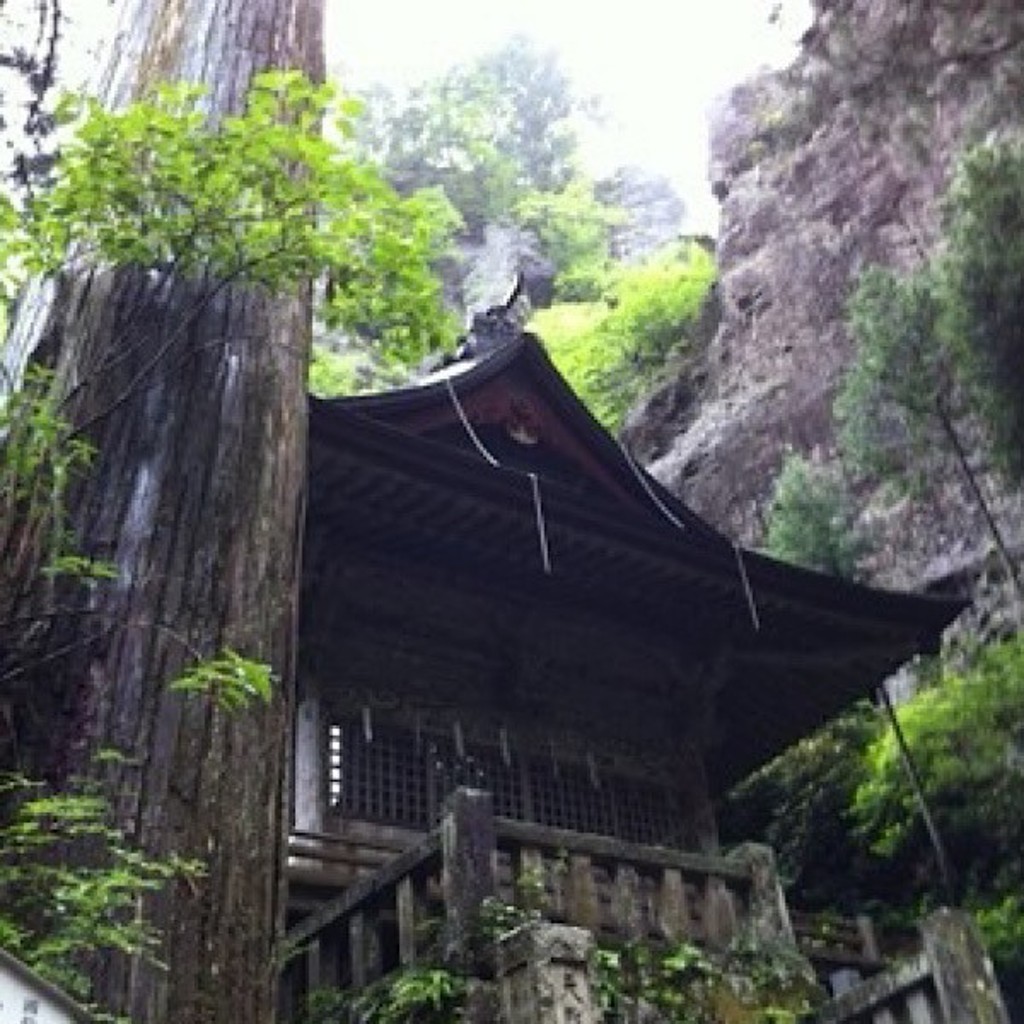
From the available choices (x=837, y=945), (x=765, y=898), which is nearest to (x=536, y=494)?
(x=765, y=898)

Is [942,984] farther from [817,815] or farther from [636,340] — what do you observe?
[636,340]

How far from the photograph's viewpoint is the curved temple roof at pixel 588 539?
9648mm

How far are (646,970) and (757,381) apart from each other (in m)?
15.4

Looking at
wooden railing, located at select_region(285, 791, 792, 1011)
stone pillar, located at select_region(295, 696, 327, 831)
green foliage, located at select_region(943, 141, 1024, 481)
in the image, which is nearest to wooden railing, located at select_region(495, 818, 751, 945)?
→ wooden railing, located at select_region(285, 791, 792, 1011)

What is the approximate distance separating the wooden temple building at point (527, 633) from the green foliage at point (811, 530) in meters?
3.90

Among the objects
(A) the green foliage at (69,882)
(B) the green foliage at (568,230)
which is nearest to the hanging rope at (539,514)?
(A) the green foliage at (69,882)

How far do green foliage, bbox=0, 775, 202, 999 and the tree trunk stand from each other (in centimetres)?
6

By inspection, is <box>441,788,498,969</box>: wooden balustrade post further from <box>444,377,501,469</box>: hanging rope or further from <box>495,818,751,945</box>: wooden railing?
<box>444,377,501,469</box>: hanging rope

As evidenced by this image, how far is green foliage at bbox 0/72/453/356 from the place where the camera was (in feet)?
11.7

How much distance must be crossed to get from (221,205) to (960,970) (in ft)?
17.9

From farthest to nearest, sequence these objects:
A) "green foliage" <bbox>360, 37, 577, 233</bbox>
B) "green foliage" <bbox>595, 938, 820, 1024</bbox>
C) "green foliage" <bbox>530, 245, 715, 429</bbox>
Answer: "green foliage" <bbox>360, 37, 577, 233</bbox> → "green foliage" <bbox>530, 245, 715, 429</bbox> → "green foliage" <bbox>595, 938, 820, 1024</bbox>

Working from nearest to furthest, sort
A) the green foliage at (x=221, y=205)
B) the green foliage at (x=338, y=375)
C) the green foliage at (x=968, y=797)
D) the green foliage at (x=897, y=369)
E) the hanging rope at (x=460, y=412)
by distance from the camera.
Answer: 1. the green foliage at (x=221, y=205)
2. the hanging rope at (x=460, y=412)
3. the green foliage at (x=968, y=797)
4. the green foliage at (x=897, y=369)
5. the green foliage at (x=338, y=375)

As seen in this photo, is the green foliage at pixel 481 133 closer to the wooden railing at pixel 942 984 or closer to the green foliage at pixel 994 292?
the green foliage at pixel 994 292

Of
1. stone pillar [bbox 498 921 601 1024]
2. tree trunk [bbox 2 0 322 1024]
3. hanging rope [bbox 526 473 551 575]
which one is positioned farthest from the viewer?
hanging rope [bbox 526 473 551 575]
